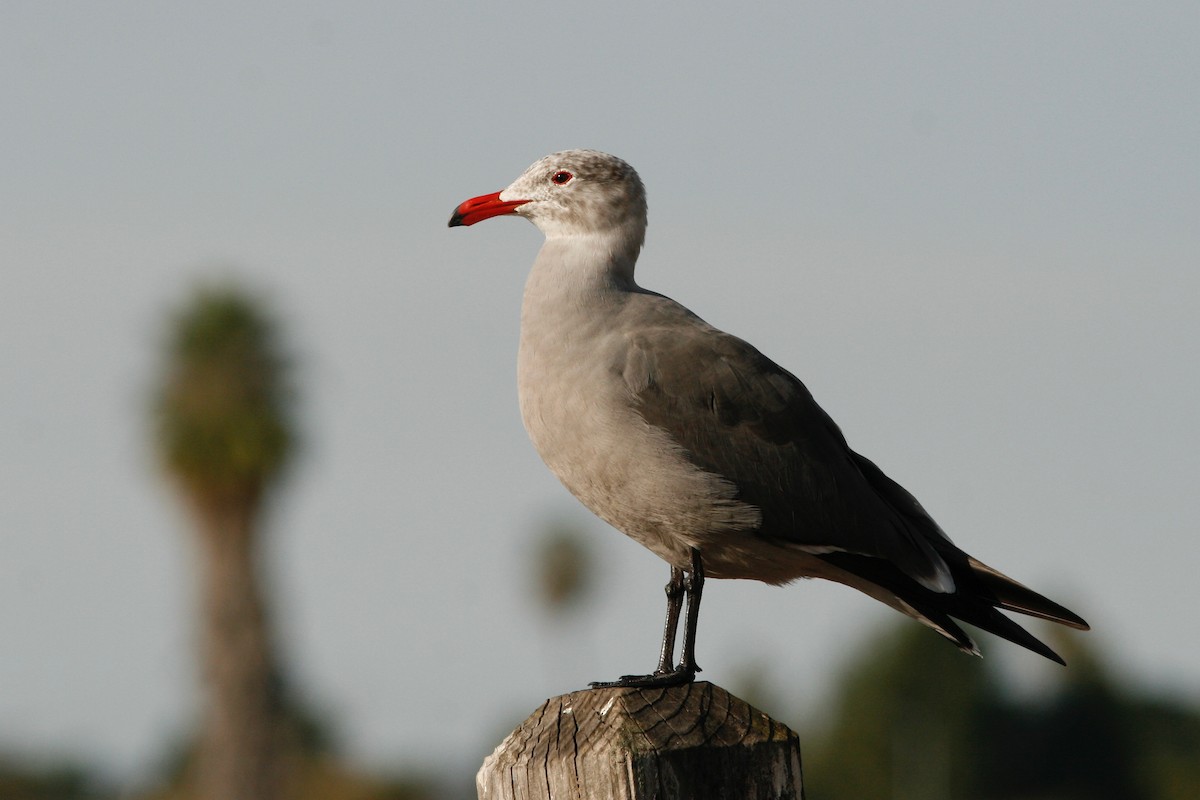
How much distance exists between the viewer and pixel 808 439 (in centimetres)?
764

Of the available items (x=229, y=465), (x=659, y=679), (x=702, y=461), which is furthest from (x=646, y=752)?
(x=229, y=465)

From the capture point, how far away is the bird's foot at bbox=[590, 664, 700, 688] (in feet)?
18.0

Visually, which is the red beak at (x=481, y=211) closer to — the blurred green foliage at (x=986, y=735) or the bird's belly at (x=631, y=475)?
the bird's belly at (x=631, y=475)

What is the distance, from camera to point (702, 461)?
23.5 feet

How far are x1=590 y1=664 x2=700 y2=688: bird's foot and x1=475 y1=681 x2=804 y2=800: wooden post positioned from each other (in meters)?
0.23

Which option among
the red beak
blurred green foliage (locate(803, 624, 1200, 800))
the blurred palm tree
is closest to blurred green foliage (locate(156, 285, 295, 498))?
the blurred palm tree

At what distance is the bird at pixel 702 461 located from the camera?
698cm

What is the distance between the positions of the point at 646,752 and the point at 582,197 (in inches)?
147

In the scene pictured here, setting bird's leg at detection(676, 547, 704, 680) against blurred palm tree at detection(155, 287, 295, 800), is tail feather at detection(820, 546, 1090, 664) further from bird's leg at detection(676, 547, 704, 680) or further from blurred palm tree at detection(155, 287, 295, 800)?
blurred palm tree at detection(155, 287, 295, 800)

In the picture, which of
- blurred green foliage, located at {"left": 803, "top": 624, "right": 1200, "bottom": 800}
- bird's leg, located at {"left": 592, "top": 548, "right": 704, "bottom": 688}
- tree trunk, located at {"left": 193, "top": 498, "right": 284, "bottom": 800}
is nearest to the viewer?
bird's leg, located at {"left": 592, "top": 548, "right": 704, "bottom": 688}

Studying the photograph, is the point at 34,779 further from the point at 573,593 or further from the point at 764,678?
the point at 573,593

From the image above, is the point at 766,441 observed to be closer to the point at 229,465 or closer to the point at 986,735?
the point at 229,465

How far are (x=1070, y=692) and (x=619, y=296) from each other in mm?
76366

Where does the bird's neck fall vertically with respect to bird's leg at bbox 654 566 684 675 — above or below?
above
